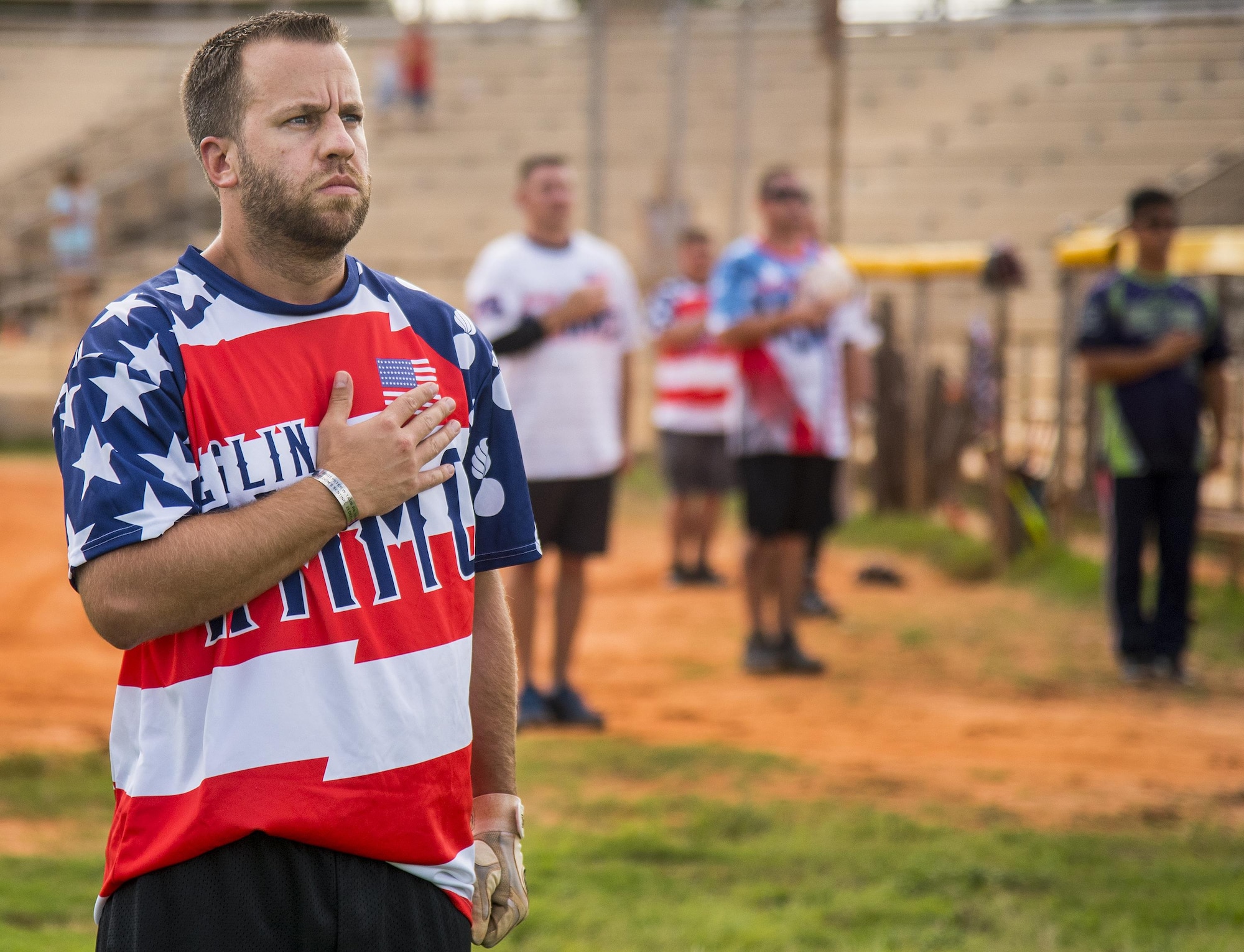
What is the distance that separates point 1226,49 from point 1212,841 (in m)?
19.4

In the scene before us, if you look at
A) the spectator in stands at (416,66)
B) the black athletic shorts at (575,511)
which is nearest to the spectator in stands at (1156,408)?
the black athletic shorts at (575,511)

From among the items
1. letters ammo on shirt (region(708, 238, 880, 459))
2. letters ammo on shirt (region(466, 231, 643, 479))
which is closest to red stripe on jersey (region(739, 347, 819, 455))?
letters ammo on shirt (region(708, 238, 880, 459))

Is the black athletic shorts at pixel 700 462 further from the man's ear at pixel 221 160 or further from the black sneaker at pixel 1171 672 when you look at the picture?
the man's ear at pixel 221 160

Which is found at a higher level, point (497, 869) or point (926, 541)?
point (497, 869)

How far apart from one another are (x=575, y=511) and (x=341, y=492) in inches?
176

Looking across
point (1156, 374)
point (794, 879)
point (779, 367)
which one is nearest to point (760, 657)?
point (779, 367)

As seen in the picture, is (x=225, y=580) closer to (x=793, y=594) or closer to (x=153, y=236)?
(x=793, y=594)

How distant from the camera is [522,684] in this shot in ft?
21.7

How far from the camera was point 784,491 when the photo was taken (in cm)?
748

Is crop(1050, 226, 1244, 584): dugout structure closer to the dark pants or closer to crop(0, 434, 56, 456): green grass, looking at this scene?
the dark pants

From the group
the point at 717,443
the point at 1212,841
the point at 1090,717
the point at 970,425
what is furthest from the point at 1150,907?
the point at 970,425

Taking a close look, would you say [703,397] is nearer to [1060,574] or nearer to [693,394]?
[693,394]

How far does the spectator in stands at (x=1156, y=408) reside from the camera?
7355 mm

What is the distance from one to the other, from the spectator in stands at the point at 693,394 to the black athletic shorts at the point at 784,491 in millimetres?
2503
